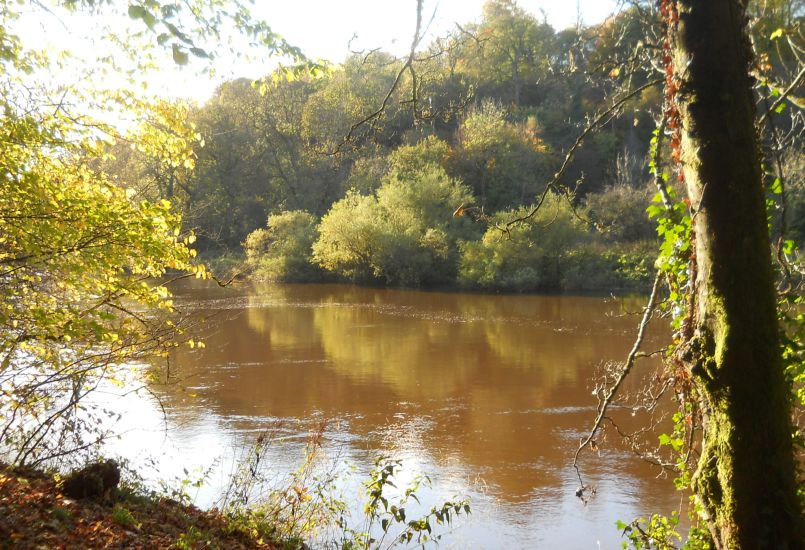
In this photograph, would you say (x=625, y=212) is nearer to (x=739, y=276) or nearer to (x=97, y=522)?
(x=97, y=522)

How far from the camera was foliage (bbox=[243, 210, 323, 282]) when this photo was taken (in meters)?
32.8

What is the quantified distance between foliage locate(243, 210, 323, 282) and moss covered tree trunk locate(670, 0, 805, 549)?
98.7 ft

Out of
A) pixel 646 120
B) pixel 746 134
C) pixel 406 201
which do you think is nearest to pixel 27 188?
pixel 746 134

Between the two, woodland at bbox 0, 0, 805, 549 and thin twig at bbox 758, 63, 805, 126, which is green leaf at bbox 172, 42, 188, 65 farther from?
thin twig at bbox 758, 63, 805, 126

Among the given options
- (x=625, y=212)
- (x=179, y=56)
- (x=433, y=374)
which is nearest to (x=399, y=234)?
(x=625, y=212)

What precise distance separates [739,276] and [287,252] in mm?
31186

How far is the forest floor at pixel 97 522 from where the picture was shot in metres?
3.91

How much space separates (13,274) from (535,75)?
41.2m

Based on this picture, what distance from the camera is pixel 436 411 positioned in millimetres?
11016

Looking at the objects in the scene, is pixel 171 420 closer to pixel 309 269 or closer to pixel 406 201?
pixel 406 201

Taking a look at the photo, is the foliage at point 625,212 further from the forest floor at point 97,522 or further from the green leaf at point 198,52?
the green leaf at point 198,52

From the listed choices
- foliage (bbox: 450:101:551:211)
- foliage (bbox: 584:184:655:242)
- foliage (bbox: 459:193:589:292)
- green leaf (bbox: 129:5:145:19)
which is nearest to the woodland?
green leaf (bbox: 129:5:145:19)

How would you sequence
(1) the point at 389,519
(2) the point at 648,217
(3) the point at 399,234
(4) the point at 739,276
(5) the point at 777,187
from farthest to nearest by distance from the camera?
(3) the point at 399,234
(2) the point at 648,217
(1) the point at 389,519
(5) the point at 777,187
(4) the point at 739,276

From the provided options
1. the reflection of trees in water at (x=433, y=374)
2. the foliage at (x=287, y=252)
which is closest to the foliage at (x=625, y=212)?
the reflection of trees in water at (x=433, y=374)
